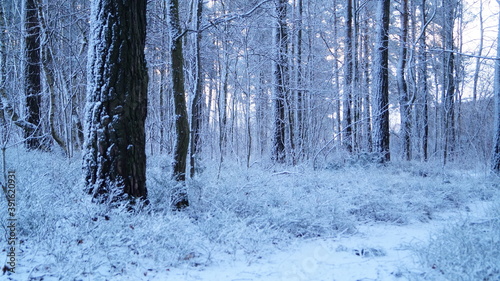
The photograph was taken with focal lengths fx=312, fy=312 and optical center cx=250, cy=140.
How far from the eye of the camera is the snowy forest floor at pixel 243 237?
2119 mm

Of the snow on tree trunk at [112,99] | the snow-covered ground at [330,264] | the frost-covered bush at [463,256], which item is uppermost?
the snow on tree trunk at [112,99]

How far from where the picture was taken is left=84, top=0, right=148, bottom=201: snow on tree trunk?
306cm

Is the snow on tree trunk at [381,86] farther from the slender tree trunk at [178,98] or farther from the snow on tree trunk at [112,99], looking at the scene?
the snow on tree trunk at [112,99]

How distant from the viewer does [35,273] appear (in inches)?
76.7

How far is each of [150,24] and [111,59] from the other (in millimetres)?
2591

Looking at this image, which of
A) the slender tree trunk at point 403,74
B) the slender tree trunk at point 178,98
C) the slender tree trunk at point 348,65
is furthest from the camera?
the slender tree trunk at point 348,65

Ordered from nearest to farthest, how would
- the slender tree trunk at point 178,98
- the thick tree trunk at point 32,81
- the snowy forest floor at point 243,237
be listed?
the snowy forest floor at point 243,237 < the slender tree trunk at point 178,98 < the thick tree trunk at point 32,81

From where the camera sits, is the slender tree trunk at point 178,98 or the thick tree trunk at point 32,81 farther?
the thick tree trunk at point 32,81

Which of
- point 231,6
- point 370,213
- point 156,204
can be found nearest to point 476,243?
point 370,213

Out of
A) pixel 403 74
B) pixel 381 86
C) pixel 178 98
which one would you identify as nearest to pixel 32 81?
pixel 178 98

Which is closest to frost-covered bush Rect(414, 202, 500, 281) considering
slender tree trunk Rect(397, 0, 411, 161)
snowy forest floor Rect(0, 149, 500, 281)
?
snowy forest floor Rect(0, 149, 500, 281)

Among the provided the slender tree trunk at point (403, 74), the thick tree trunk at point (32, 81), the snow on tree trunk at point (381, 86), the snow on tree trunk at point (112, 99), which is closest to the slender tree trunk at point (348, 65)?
the snow on tree trunk at point (381, 86)

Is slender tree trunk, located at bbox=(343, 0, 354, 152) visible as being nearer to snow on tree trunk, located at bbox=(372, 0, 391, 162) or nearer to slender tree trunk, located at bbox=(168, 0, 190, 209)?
snow on tree trunk, located at bbox=(372, 0, 391, 162)

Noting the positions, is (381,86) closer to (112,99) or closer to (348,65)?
(348,65)
